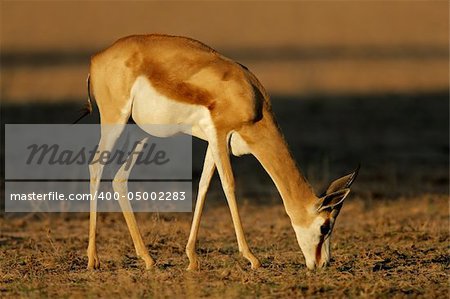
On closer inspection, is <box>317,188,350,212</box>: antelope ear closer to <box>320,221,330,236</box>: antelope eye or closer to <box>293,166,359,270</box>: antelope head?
<box>293,166,359,270</box>: antelope head

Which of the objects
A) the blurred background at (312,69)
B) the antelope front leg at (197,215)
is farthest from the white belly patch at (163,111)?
the blurred background at (312,69)

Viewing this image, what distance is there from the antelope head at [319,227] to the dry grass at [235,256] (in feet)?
0.49

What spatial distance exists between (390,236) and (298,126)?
380 inches

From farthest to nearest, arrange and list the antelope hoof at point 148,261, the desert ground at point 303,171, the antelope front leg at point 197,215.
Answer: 1. the antelope hoof at point 148,261
2. the antelope front leg at point 197,215
3. the desert ground at point 303,171

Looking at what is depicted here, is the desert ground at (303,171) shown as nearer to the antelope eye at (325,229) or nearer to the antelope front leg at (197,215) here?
the antelope front leg at (197,215)

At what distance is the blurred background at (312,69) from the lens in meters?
17.6

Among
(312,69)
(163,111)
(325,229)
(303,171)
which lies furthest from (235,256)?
(312,69)

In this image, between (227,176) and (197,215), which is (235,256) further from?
(227,176)

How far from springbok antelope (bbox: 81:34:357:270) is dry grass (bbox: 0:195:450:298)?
41cm

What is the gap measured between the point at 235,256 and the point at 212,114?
1792 mm

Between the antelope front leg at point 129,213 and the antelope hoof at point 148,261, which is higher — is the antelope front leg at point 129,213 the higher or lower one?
the higher one

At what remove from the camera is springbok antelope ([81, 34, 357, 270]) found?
935cm

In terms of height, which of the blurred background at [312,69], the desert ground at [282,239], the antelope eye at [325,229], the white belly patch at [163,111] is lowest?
the blurred background at [312,69]

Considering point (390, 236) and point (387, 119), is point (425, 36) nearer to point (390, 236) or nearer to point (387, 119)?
point (387, 119)
